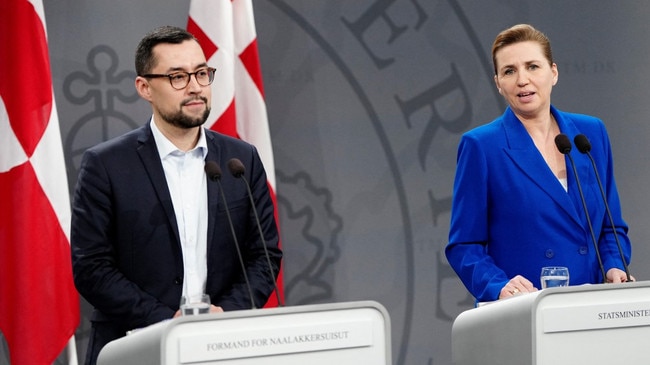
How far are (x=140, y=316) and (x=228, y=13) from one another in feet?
5.72

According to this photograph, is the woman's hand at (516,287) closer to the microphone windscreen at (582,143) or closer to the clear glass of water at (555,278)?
the clear glass of water at (555,278)

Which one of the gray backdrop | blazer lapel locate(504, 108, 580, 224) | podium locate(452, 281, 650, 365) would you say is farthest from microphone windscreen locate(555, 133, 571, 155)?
the gray backdrop

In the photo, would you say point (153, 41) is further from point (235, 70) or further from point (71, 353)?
point (71, 353)

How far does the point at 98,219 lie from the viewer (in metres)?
3.36

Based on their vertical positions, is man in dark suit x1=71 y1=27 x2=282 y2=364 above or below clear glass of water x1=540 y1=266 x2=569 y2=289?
above

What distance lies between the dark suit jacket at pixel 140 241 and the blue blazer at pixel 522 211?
0.67 meters

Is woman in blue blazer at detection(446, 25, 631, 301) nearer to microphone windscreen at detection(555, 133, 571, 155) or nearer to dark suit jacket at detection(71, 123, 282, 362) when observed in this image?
microphone windscreen at detection(555, 133, 571, 155)

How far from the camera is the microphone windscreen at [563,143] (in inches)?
123

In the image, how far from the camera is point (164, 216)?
3379 mm

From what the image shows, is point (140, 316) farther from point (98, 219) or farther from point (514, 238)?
point (514, 238)

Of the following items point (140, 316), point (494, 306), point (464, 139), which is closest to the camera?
point (494, 306)

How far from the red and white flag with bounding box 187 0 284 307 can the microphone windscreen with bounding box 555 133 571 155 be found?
1.63 m

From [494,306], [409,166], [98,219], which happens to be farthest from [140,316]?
[409,166]

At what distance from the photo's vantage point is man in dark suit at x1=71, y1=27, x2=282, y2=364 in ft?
10.9
